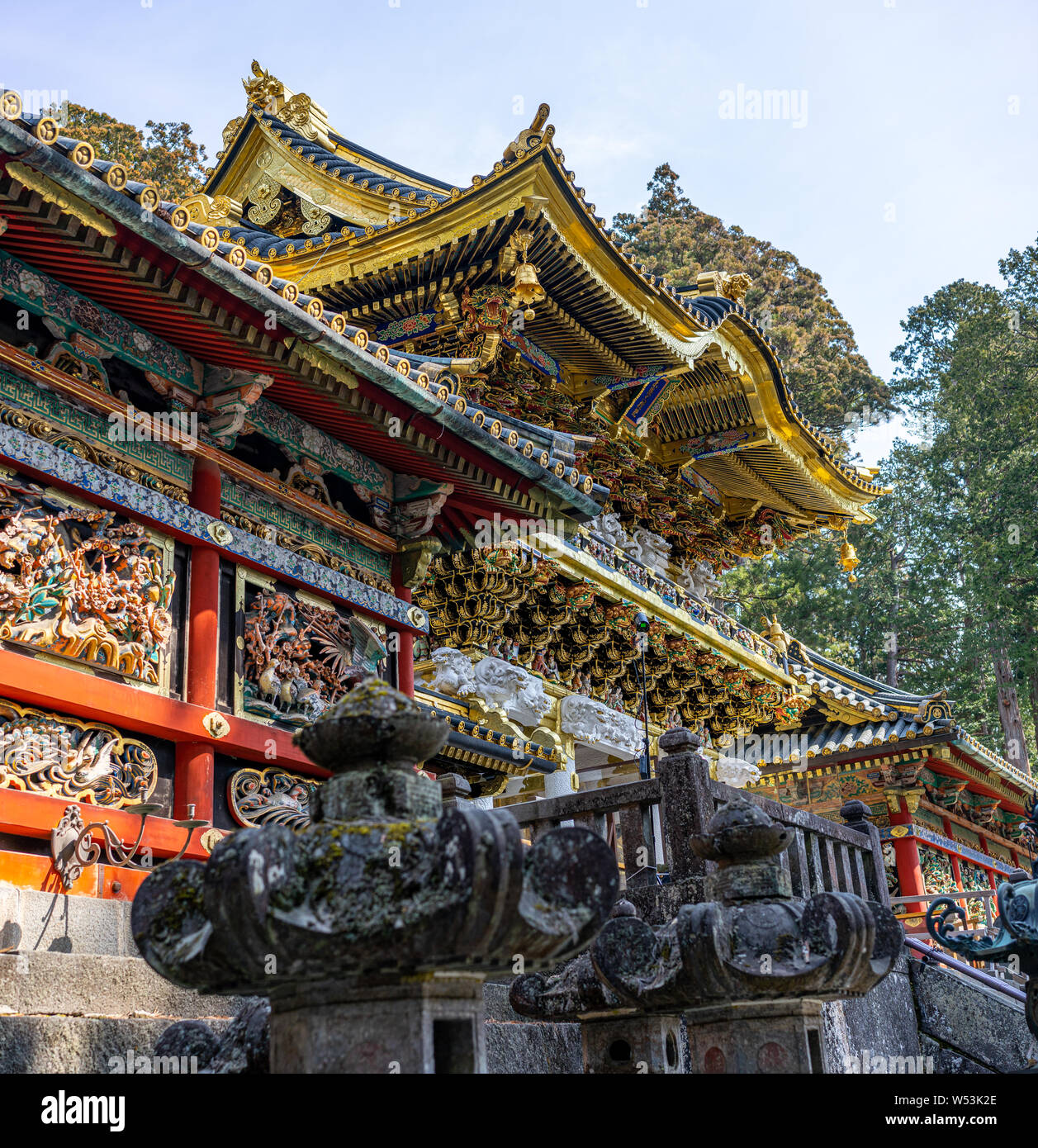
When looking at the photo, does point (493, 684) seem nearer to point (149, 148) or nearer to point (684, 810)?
point (684, 810)

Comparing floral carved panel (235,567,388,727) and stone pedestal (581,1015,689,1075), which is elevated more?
floral carved panel (235,567,388,727)

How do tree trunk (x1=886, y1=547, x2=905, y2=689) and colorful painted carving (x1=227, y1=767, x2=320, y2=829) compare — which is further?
tree trunk (x1=886, y1=547, x2=905, y2=689)

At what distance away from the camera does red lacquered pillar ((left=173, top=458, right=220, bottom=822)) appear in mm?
6777

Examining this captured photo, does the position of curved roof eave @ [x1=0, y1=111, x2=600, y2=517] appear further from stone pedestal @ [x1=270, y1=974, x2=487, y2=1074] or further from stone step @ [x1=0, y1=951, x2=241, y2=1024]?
stone pedestal @ [x1=270, y1=974, x2=487, y2=1074]

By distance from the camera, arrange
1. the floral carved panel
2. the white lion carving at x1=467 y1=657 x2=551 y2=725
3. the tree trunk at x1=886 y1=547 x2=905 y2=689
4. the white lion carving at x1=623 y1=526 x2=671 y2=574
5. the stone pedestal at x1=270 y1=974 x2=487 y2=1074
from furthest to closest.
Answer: the tree trunk at x1=886 y1=547 x2=905 y2=689, the white lion carving at x1=623 y1=526 x2=671 y2=574, the white lion carving at x1=467 y1=657 x2=551 y2=725, the floral carved panel, the stone pedestal at x1=270 y1=974 x2=487 y2=1074

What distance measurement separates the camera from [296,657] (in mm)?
7797

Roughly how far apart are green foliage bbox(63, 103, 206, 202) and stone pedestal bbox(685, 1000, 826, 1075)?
75.5 feet

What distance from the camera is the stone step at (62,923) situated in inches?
203

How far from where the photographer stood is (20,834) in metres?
5.82

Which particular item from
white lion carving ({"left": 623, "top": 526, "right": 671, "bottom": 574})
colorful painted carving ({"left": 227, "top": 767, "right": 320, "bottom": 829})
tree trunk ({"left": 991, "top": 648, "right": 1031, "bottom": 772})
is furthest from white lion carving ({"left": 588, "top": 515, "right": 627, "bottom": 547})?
tree trunk ({"left": 991, "top": 648, "right": 1031, "bottom": 772})

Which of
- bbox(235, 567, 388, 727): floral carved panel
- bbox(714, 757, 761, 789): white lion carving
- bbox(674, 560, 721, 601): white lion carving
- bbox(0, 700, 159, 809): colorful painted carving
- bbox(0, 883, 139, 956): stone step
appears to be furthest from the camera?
bbox(714, 757, 761, 789): white lion carving

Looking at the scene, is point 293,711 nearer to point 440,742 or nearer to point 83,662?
point 83,662
